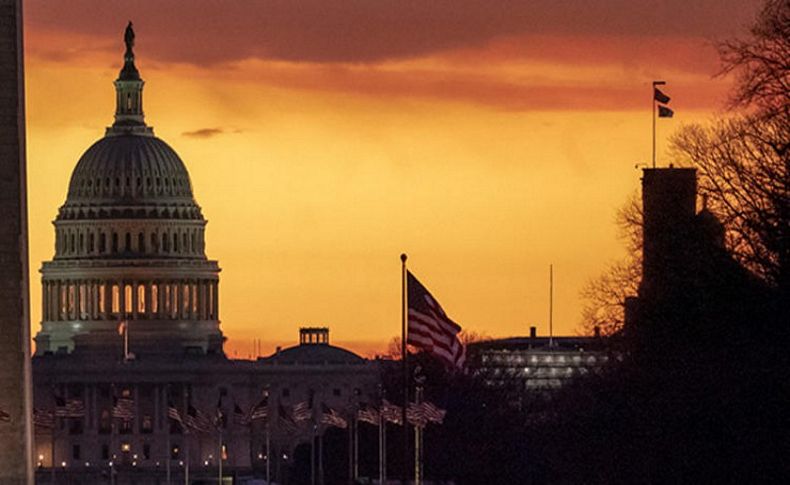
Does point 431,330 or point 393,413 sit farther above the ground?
point 431,330

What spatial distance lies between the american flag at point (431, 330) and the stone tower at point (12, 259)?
25344mm

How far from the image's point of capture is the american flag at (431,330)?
10512 centimetres

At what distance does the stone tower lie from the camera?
80125 mm

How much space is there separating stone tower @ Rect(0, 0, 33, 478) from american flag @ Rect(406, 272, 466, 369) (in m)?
25.3

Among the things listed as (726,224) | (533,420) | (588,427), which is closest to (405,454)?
(588,427)

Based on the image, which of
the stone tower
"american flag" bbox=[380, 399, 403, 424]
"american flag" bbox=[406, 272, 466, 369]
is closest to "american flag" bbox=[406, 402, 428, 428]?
"american flag" bbox=[380, 399, 403, 424]

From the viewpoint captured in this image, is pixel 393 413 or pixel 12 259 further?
pixel 393 413

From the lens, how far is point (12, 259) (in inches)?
3162

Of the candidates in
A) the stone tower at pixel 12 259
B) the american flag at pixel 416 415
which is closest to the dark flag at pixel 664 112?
the american flag at pixel 416 415

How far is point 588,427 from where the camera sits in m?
110

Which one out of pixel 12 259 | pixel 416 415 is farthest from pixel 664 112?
pixel 12 259

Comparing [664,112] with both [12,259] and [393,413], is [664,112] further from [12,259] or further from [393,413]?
[12,259]

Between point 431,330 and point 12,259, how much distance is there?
Answer: 26952 millimetres

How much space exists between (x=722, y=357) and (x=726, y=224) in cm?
299
